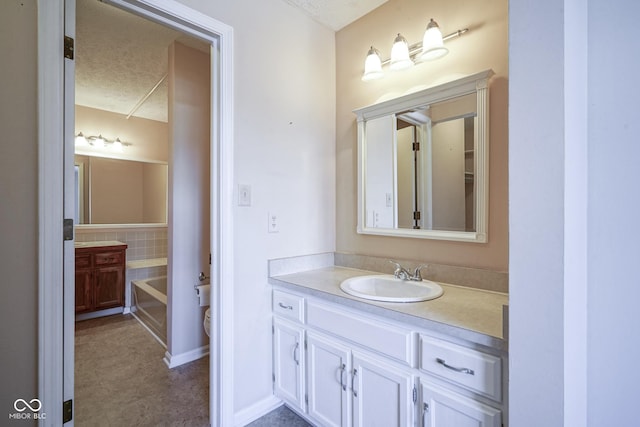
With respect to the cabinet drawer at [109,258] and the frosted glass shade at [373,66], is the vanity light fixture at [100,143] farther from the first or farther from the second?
the frosted glass shade at [373,66]

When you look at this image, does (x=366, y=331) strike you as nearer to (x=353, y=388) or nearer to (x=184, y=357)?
(x=353, y=388)

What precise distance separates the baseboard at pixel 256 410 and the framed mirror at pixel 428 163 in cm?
121

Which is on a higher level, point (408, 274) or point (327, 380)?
point (408, 274)

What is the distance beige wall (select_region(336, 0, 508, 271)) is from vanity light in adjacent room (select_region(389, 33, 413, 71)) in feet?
0.27

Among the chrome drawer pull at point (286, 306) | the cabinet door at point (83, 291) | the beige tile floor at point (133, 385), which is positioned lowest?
the beige tile floor at point (133, 385)

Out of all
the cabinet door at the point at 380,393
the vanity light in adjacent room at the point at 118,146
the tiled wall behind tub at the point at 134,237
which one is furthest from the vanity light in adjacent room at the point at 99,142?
the cabinet door at the point at 380,393

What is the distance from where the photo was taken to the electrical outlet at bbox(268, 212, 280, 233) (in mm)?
1806

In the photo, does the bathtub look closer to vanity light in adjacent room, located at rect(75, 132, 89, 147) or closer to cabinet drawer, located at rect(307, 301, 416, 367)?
vanity light in adjacent room, located at rect(75, 132, 89, 147)

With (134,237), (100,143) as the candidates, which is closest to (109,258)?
(134,237)

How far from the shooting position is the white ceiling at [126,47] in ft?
6.40

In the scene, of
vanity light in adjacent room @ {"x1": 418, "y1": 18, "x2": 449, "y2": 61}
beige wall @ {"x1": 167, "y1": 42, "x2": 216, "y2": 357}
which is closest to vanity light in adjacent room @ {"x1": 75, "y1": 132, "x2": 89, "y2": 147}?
beige wall @ {"x1": 167, "y1": 42, "x2": 216, "y2": 357}

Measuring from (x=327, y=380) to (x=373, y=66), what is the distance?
1.86 meters

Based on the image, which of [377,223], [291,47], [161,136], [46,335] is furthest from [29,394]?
[161,136]

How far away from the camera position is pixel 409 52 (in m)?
1.73
